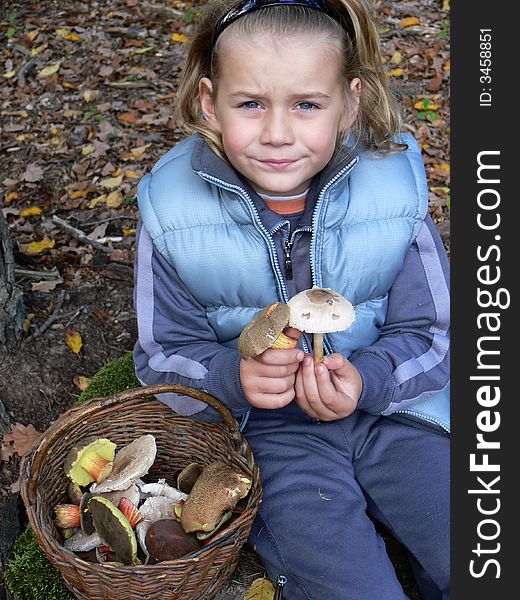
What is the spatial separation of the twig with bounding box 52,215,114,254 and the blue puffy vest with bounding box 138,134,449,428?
5.97 ft

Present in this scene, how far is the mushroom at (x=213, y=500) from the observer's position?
251 centimetres

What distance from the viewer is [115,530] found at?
2.47 m

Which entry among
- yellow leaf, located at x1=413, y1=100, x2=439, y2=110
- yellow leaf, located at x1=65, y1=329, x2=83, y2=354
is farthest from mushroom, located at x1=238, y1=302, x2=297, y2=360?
yellow leaf, located at x1=413, y1=100, x2=439, y2=110

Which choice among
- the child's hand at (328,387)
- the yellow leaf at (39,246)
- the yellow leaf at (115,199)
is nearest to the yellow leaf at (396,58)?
the yellow leaf at (115,199)

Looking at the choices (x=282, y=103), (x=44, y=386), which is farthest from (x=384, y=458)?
(x=44, y=386)

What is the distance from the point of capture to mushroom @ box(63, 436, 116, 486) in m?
2.84

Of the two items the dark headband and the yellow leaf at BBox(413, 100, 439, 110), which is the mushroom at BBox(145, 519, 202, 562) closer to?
the dark headband

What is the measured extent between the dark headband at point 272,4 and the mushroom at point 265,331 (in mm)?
1135

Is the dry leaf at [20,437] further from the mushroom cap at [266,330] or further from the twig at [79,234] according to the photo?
the mushroom cap at [266,330]

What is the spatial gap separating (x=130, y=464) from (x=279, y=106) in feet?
4.92

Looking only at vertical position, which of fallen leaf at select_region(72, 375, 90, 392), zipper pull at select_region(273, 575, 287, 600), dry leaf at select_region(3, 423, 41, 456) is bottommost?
dry leaf at select_region(3, 423, 41, 456)

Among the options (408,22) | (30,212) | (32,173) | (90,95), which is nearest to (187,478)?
(30,212)

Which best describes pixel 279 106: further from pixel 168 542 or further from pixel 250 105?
pixel 168 542

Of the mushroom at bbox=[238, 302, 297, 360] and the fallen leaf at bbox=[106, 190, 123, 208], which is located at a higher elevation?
the mushroom at bbox=[238, 302, 297, 360]
